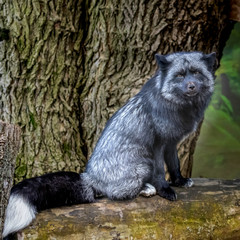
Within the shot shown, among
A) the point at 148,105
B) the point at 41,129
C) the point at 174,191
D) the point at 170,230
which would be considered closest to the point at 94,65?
the point at 41,129

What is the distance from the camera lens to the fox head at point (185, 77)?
285cm

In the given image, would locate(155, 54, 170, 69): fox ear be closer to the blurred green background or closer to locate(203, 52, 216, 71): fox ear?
locate(203, 52, 216, 71): fox ear

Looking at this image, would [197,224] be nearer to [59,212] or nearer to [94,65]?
[59,212]

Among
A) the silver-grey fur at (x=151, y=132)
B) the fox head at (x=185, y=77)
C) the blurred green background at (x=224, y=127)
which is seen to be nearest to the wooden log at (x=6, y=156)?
the silver-grey fur at (x=151, y=132)

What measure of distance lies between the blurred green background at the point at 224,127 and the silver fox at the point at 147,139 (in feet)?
9.39

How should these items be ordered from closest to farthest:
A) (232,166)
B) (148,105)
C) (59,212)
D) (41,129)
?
(59,212), (148,105), (41,129), (232,166)

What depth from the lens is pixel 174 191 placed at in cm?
308

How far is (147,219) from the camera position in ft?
9.25

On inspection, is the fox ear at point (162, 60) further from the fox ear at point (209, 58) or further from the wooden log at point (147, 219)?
the wooden log at point (147, 219)

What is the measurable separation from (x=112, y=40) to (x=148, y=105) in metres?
1.06

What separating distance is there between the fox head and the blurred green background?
2.94 m

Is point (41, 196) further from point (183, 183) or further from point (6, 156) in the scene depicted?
point (183, 183)

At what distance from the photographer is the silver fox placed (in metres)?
2.88

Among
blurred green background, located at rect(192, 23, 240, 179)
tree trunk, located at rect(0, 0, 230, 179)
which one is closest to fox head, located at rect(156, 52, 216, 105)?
tree trunk, located at rect(0, 0, 230, 179)
